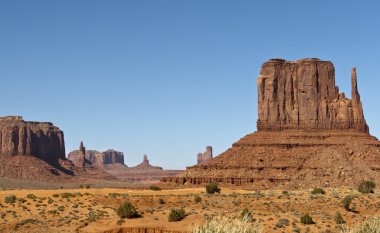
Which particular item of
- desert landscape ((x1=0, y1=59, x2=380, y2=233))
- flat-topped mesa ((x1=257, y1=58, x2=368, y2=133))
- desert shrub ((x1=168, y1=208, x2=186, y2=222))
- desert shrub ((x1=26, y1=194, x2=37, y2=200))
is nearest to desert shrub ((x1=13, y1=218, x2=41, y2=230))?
desert landscape ((x1=0, y1=59, x2=380, y2=233))

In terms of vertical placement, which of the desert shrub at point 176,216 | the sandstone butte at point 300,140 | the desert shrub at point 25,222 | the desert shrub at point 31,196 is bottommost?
the desert shrub at point 25,222

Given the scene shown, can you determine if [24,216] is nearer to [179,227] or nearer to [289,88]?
[179,227]

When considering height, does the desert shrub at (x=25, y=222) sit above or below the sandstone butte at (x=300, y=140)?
below

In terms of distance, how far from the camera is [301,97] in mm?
127312

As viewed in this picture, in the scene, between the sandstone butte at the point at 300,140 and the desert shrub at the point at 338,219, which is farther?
the sandstone butte at the point at 300,140

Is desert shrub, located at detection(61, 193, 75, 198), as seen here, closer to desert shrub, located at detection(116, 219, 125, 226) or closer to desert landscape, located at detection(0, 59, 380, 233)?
desert landscape, located at detection(0, 59, 380, 233)

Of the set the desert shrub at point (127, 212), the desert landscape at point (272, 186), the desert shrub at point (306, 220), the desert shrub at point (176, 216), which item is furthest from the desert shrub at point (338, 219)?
the desert shrub at point (127, 212)

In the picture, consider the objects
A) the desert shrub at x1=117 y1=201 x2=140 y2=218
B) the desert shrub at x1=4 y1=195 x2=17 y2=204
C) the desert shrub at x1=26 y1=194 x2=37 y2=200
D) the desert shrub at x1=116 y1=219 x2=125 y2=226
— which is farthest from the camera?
the desert shrub at x1=26 y1=194 x2=37 y2=200

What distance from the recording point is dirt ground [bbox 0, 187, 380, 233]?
51625 millimetres

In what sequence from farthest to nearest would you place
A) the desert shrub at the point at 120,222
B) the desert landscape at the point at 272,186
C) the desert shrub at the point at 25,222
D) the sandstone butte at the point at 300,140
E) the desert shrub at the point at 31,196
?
the sandstone butte at the point at 300,140 → the desert shrub at the point at 31,196 → the desert landscape at the point at 272,186 → the desert shrub at the point at 25,222 → the desert shrub at the point at 120,222

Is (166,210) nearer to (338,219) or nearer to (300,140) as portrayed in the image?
(338,219)

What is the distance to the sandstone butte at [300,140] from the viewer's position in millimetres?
103875

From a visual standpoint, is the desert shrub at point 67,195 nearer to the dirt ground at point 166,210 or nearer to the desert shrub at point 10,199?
the dirt ground at point 166,210

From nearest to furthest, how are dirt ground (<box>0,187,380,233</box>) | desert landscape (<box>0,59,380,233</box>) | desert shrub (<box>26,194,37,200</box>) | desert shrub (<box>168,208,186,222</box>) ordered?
dirt ground (<box>0,187,380,233</box>) < desert shrub (<box>168,208,186,222</box>) < desert landscape (<box>0,59,380,233</box>) < desert shrub (<box>26,194,37,200</box>)
